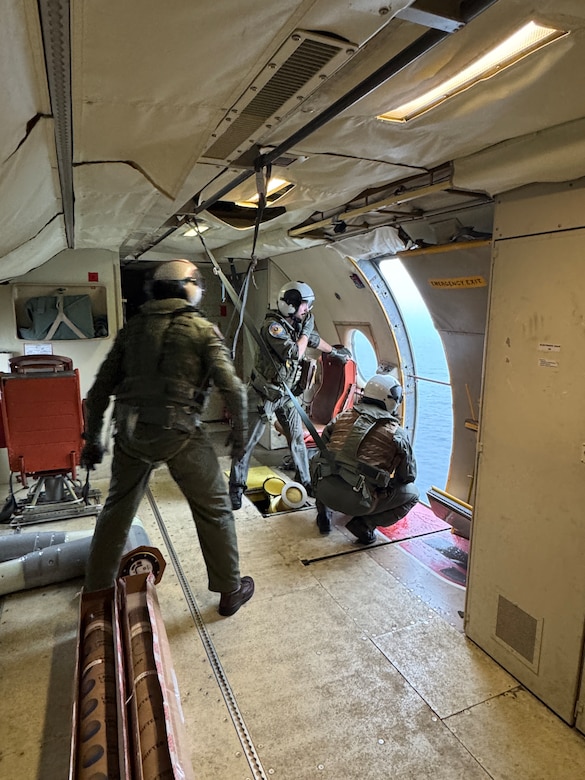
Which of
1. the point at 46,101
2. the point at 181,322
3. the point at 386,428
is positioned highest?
the point at 46,101

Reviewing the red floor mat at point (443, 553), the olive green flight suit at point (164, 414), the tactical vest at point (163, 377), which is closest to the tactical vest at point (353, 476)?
the red floor mat at point (443, 553)

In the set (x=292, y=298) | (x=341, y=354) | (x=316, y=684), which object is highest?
(x=292, y=298)

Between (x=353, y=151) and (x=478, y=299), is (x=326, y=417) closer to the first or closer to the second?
(x=478, y=299)

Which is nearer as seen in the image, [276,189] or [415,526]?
[276,189]

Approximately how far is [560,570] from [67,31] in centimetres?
282

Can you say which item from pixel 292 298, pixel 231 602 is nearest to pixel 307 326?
pixel 292 298

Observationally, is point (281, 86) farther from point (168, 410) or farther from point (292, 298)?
point (292, 298)

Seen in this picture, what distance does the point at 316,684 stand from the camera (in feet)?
8.59

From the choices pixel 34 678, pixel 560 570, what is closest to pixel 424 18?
pixel 560 570

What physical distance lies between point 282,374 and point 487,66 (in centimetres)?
353

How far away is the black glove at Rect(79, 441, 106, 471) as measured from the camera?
10.3 feet

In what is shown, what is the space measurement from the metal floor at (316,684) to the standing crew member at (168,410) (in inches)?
17.8

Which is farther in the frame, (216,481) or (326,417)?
(326,417)

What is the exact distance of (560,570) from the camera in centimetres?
239
